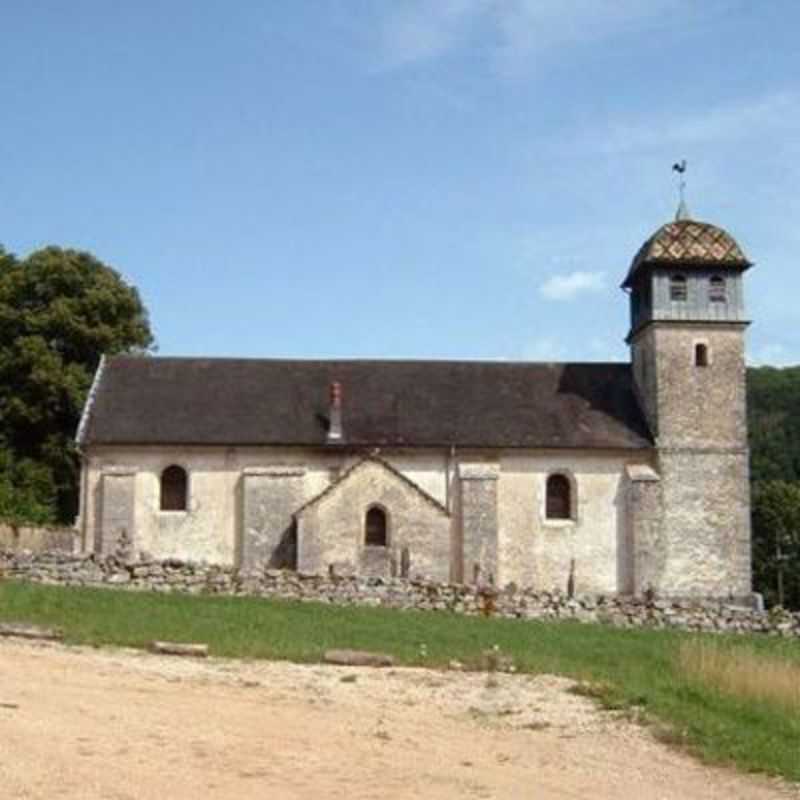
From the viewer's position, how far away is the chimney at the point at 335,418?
38.2 metres

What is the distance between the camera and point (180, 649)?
55.9 feet

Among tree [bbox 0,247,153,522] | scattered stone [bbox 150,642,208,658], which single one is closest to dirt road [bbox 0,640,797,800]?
scattered stone [bbox 150,642,208,658]

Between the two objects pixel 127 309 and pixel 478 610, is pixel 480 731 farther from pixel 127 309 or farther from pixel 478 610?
pixel 127 309

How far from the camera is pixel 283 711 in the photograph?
13016 millimetres

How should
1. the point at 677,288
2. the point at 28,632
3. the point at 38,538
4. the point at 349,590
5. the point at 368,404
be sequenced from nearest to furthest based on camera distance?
the point at 28,632 → the point at 349,590 → the point at 38,538 → the point at 677,288 → the point at 368,404

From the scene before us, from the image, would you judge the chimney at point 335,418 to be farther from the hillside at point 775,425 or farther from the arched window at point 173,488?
the hillside at point 775,425

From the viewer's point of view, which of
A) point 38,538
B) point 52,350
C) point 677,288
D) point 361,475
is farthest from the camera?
point 52,350

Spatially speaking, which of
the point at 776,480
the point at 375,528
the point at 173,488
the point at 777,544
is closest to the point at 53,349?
the point at 173,488

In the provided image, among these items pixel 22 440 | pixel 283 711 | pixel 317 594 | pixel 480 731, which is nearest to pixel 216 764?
pixel 283 711

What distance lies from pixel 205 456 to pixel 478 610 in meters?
12.8

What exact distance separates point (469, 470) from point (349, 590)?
10159mm

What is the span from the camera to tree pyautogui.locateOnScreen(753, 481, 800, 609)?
67.1m

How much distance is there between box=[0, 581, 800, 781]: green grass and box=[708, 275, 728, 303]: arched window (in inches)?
573

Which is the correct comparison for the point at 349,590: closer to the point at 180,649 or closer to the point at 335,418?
the point at 335,418
